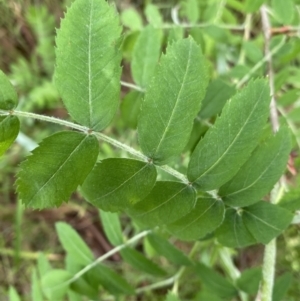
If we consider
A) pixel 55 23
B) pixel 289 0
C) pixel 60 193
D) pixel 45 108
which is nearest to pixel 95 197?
pixel 60 193

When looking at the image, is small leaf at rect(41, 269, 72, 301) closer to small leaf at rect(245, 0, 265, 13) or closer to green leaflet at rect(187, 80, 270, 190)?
green leaflet at rect(187, 80, 270, 190)

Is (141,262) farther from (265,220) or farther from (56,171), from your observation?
(56,171)

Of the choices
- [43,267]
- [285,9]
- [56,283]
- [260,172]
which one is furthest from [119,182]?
[285,9]

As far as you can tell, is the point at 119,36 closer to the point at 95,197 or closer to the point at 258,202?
the point at 95,197

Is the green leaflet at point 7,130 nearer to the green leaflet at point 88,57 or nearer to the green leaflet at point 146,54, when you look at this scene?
the green leaflet at point 88,57

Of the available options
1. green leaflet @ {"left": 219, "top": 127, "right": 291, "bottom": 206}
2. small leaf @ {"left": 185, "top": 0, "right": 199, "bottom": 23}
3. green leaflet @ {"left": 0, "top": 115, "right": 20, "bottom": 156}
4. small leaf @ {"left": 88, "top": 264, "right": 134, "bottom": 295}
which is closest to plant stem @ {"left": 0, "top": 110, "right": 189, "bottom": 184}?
green leaflet @ {"left": 0, "top": 115, "right": 20, "bottom": 156}

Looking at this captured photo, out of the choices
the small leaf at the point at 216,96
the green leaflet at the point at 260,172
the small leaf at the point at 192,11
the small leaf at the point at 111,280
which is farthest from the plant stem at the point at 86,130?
the small leaf at the point at 192,11
